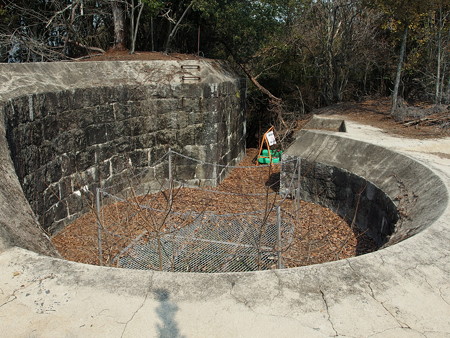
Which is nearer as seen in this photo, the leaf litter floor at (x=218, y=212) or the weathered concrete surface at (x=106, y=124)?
the leaf litter floor at (x=218, y=212)

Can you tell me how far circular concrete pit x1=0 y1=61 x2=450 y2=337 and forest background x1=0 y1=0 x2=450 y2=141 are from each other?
9.30 feet

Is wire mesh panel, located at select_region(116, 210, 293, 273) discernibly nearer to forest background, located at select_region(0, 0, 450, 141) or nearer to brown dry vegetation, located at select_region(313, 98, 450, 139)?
brown dry vegetation, located at select_region(313, 98, 450, 139)

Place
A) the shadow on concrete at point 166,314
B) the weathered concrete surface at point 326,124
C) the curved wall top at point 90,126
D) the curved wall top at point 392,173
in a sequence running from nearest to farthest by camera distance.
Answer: the shadow on concrete at point 166,314 → the curved wall top at point 392,173 → the curved wall top at point 90,126 → the weathered concrete surface at point 326,124

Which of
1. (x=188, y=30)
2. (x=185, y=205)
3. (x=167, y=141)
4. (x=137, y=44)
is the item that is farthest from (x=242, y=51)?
(x=185, y=205)

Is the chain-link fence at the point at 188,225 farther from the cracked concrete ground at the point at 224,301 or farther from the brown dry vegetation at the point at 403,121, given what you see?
the brown dry vegetation at the point at 403,121

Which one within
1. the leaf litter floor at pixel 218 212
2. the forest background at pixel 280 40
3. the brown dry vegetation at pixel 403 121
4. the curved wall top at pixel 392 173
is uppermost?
the forest background at pixel 280 40

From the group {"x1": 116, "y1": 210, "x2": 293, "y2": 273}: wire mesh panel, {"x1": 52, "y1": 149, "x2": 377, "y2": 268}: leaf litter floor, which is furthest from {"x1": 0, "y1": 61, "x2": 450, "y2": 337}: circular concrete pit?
{"x1": 116, "y1": 210, "x2": 293, "y2": 273}: wire mesh panel

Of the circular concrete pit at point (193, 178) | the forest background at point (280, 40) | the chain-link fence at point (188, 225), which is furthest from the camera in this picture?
the forest background at point (280, 40)

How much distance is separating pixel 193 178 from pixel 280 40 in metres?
7.38

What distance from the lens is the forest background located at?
10352mm

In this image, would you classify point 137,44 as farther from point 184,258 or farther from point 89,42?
point 184,258

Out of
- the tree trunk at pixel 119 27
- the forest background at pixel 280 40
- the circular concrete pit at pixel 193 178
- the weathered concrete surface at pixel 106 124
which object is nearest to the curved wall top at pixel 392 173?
the circular concrete pit at pixel 193 178

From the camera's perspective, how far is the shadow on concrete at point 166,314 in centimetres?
237

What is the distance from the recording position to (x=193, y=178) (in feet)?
28.6
